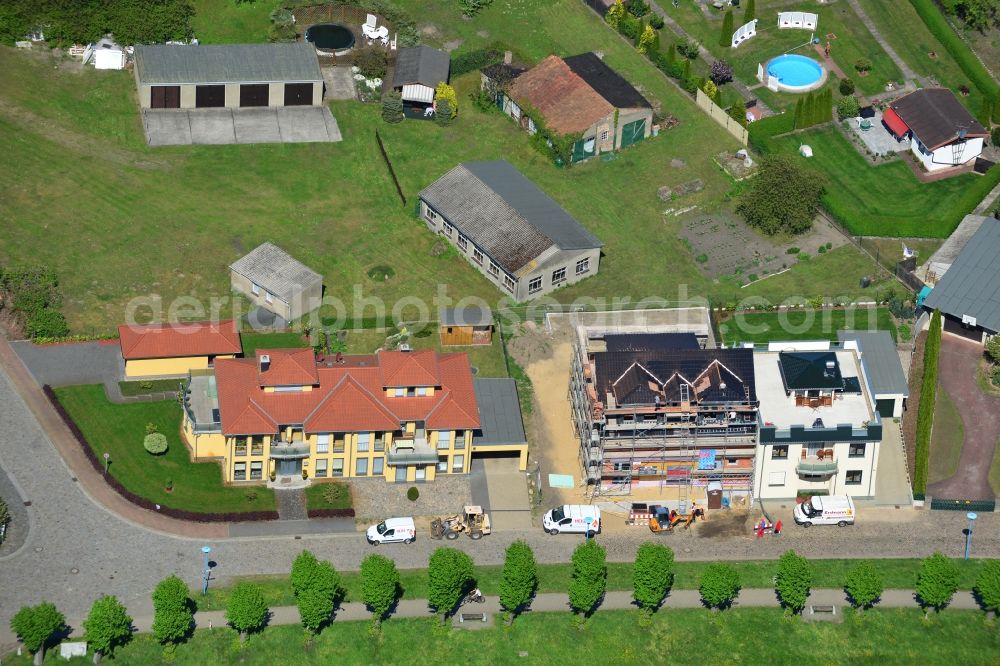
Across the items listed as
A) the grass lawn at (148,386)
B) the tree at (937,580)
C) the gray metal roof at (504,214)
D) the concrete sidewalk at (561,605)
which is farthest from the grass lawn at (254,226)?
the tree at (937,580)

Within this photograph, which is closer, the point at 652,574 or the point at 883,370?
the point at 652,574

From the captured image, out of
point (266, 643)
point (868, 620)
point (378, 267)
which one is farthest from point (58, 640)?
point (868, 620)

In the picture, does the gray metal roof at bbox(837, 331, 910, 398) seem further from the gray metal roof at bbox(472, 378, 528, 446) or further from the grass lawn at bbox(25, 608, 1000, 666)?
the gray metal roof at bbox(472, 378, 528, 446)

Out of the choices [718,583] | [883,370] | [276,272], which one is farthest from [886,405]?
[276,272]

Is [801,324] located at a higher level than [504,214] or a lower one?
lower

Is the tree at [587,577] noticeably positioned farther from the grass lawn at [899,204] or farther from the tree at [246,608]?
the grass lawn at [899,204]

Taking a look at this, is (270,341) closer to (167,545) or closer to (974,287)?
(167,545)

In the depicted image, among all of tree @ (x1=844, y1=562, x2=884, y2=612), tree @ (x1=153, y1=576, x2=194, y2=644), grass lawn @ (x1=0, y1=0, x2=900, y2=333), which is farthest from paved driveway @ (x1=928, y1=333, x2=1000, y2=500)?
tree @ (x1=153, y1=576, x2=194, y2=644)
